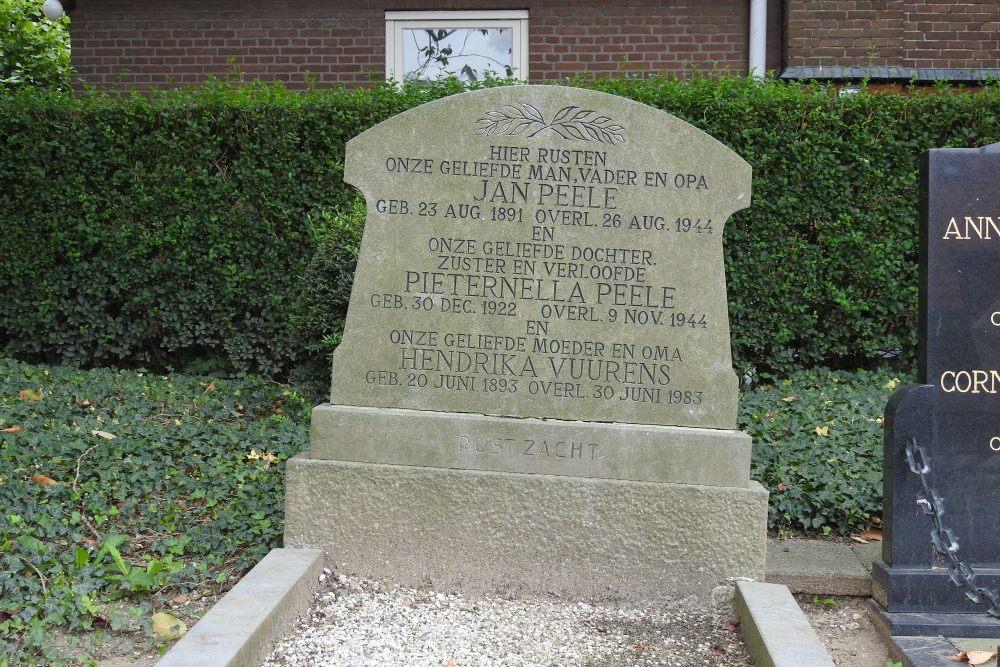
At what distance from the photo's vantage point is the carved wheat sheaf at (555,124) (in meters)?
3.81

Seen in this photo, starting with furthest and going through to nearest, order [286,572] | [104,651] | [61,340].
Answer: [61,340], [286,572], [104,651]

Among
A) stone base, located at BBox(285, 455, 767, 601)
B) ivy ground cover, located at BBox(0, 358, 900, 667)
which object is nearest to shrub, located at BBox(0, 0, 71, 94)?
ivy ground cover, located at BBox(0, 358, 900, 667)

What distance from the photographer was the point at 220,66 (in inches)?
355

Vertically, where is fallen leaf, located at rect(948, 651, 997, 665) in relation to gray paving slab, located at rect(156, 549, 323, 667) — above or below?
below

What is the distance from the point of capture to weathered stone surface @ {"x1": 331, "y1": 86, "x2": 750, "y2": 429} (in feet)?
12.4

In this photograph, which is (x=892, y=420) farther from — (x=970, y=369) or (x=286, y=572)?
(x=286, y=572)

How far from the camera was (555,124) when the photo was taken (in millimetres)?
3838

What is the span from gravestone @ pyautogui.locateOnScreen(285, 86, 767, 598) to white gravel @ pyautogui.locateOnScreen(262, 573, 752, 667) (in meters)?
0.11

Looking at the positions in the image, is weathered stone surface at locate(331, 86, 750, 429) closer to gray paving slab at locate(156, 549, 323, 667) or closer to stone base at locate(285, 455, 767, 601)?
stone base at locate(285, 455, 767, 601)

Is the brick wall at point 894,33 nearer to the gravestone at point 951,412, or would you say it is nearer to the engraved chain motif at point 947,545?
the gravestone at point 951,412

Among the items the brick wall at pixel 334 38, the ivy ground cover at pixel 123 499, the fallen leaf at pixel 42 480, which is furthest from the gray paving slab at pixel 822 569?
the brick wall at pixel 334 38

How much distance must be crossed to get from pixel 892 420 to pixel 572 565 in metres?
1.42

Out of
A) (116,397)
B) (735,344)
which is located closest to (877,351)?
(735,344)

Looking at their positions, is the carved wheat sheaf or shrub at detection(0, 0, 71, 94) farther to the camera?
shrub at detection(0, 0, 71, 94)
